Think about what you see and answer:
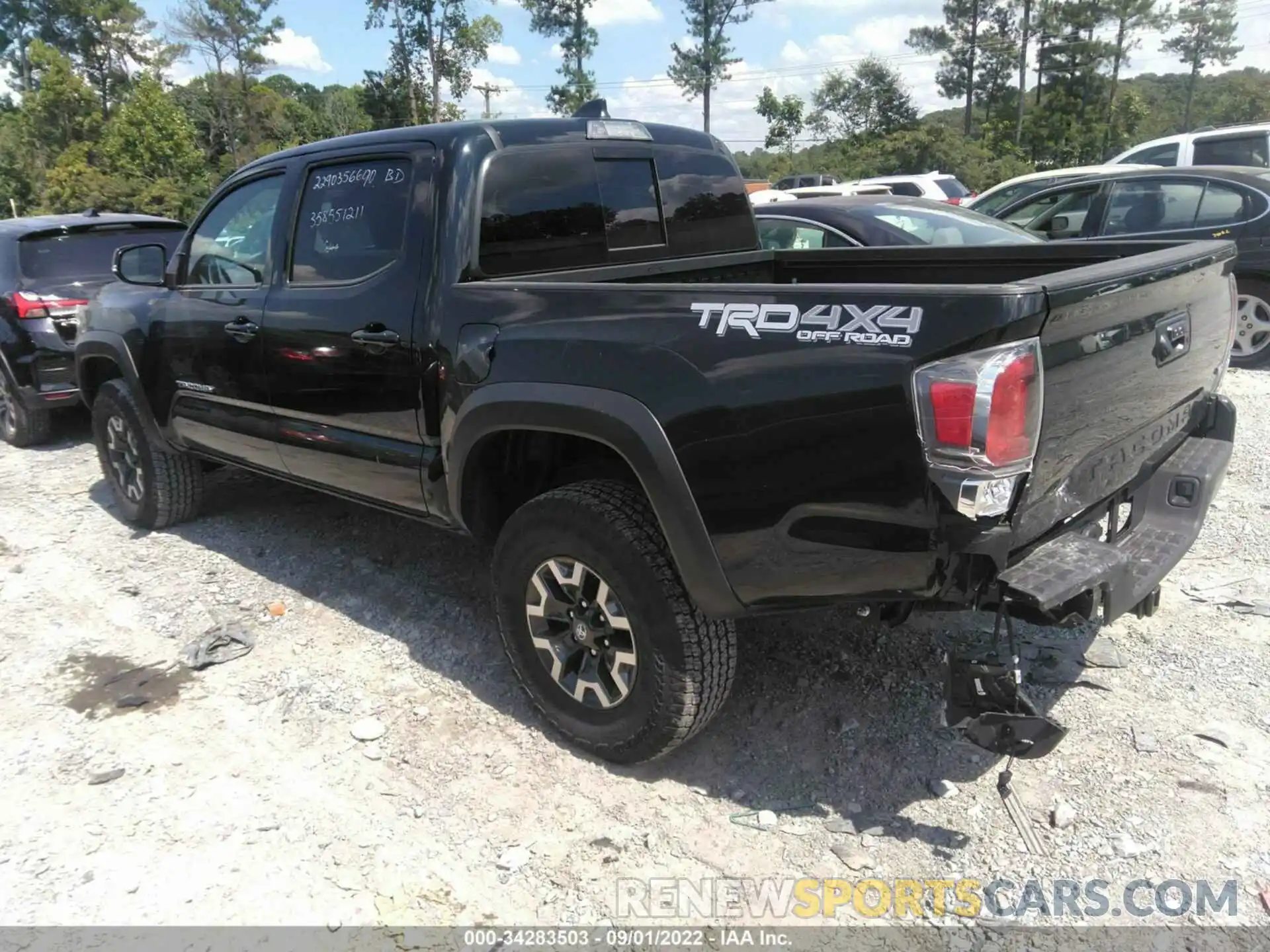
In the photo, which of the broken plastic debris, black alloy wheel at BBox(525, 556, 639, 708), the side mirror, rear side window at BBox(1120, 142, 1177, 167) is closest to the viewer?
black alloy wheel at BBox(525, 556, 639, 708)

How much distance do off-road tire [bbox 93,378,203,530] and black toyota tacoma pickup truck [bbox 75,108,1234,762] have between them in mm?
678

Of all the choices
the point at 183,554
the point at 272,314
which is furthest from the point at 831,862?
the point at 183,554

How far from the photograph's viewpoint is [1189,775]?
2.82 metres

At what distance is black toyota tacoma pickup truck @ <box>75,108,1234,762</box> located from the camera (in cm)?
218

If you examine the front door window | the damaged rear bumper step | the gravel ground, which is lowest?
the gravel ground

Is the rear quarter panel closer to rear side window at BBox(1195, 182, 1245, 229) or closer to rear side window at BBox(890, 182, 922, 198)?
rear side window at BBox(1195, 182, 1245, 229)

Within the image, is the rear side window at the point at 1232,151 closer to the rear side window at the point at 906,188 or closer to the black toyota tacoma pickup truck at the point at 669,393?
the rear side window at the point at 906,188

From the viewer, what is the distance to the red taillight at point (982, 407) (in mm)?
2055

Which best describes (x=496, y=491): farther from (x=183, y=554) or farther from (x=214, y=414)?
(x=183, y=554)

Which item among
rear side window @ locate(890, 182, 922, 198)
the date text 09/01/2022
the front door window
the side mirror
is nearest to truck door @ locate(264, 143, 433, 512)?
the front door window

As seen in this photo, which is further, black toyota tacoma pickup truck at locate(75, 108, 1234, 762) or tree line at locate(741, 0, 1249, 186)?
A: tree line at locate(741, 0, 1249, 186)

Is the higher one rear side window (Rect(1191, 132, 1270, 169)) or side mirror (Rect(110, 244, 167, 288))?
rear side window (Rect(1191, 132, 1270, 169))

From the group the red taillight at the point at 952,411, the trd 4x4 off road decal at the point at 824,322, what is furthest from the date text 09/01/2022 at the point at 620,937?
the trd 4x4 off road decal at the point at 824,322

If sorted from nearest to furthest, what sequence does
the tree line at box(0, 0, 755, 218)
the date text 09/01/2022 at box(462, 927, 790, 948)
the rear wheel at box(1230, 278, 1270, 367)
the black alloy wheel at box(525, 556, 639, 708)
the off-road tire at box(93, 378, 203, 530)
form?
the date text 09/01/2022 at box(462, 927, 790, 948) → the black alloy wheel at box(525, 556, 639, 708) → the off-road tire at box(93, 378, 203, 530) → the rear wheel at box(1230, 278, 1270, 367) → the tree line at box(0, 0, 755, 218)
